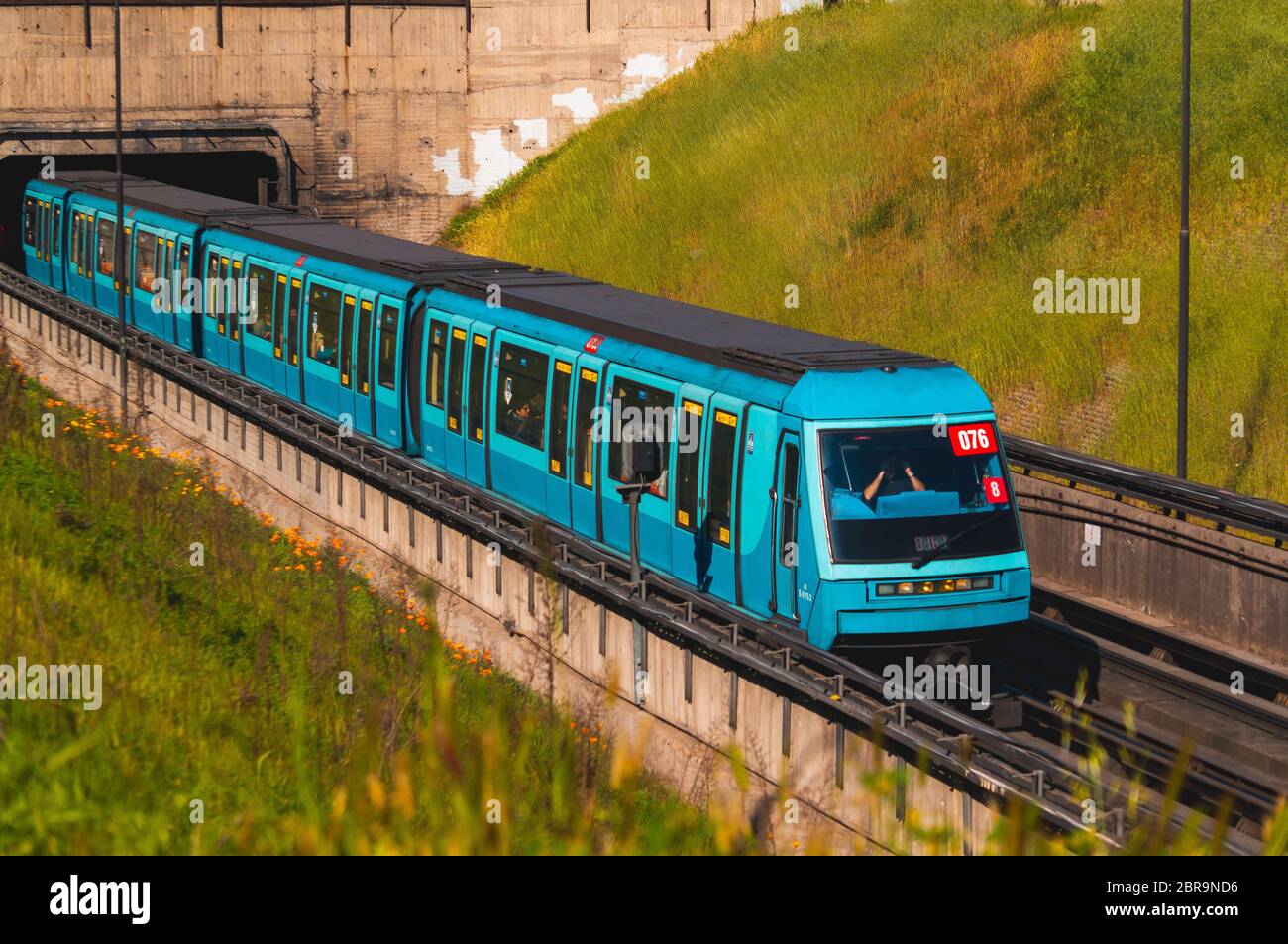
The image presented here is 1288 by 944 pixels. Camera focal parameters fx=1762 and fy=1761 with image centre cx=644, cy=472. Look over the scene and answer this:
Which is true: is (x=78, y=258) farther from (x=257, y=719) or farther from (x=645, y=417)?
(x=257, y=719)

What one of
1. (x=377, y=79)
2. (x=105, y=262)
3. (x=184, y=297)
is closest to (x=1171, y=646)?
(x=184, y=297)

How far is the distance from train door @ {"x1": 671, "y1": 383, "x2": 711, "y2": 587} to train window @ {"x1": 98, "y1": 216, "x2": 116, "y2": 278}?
2335 cm

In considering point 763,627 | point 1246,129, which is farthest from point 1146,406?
point 763,627

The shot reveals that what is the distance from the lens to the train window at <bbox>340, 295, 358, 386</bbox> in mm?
26578

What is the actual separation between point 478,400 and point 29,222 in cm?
2614

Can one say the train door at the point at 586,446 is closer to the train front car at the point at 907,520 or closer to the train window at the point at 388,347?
the train front car at the point at 907,520

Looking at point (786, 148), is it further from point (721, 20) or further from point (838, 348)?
point (838, 348)

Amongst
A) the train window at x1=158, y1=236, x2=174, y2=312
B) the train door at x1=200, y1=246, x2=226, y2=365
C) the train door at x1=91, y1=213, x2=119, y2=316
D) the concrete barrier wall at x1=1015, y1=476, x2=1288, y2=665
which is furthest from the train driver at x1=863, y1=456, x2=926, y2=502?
the train door at x1=91, y1=213, x2=119, y2=316

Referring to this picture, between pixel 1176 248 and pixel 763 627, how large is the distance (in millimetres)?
18896

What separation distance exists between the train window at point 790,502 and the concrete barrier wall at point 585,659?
1487mm

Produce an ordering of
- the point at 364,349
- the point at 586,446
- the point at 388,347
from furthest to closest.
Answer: the point at 364,349 < the point at 388,347 < the point at 586,446

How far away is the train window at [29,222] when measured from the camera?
1732 inches

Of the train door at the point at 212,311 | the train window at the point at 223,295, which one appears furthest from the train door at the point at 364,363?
the train door at the point at 212,311

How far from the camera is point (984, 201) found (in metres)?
36.9
